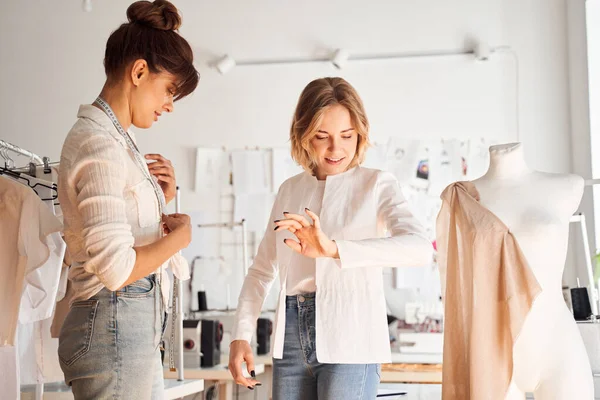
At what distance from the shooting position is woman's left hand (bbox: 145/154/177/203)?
1713mm

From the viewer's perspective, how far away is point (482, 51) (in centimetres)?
464

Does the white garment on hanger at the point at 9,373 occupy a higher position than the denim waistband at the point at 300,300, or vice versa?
the denim waistband at the point at 300,300

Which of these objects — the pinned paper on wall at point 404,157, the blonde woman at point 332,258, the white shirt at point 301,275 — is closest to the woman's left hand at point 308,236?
the blonde woman at point 332,258

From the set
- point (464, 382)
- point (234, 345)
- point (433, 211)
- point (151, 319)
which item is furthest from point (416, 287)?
point (151, 319)

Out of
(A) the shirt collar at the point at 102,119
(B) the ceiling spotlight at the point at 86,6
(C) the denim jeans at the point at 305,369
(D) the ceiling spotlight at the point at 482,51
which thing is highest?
(B) the ceiling spotlight at the point at 86,6

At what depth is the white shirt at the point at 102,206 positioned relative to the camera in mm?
1358

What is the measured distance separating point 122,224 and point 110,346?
0.23 meters

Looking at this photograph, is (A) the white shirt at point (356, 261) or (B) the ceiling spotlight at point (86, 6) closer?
(A) the white shirt at point (356, 261)

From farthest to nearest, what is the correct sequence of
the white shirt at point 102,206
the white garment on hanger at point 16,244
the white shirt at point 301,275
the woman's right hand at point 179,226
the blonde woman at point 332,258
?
the white garment on hanger at point 16,244 < the white shirt at point 301,275 < the blonde woman at point 332,258 < the woman's right hand at point 179,226 < the white shirt at point 102,206

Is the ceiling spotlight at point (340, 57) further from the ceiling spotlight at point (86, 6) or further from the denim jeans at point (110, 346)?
the denim jeans at point (110, 346)

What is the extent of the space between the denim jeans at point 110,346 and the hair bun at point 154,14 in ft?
1.70

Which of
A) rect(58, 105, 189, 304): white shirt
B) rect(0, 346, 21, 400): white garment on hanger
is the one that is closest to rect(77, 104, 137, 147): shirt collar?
rect(58, 105, 189, 304): white shirt

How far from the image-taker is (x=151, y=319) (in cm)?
147

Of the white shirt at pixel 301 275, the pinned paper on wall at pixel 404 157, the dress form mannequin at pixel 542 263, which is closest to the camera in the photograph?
the white shirt at pixel 301 275
